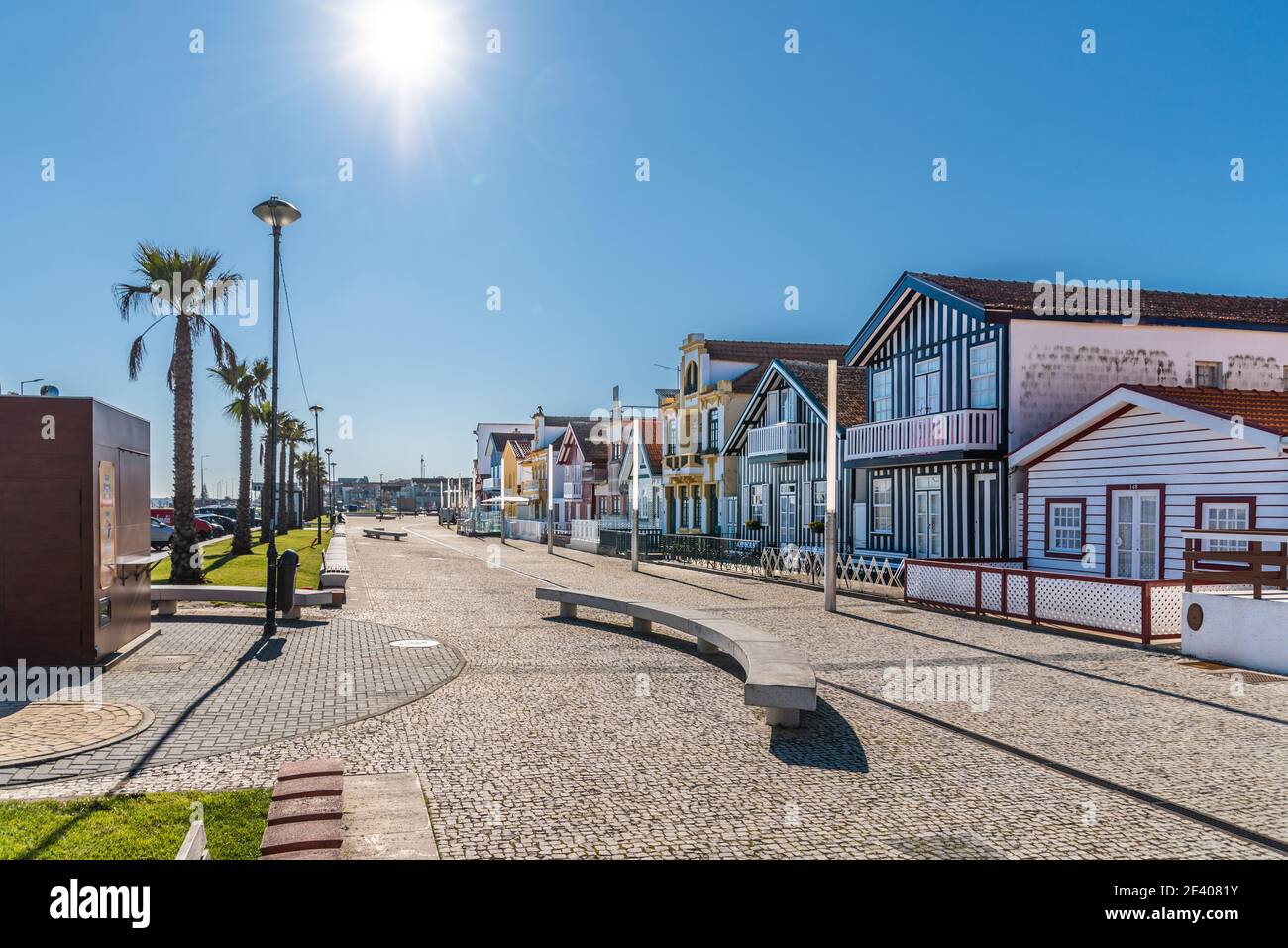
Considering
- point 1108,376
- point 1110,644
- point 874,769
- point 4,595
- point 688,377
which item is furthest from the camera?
point 688,377

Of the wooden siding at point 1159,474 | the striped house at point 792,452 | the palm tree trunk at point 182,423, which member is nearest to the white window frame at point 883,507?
the striped house at point 792,452

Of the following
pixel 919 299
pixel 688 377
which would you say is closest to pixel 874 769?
pixel 919 299

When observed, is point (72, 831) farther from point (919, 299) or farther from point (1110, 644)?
point (919, 299)

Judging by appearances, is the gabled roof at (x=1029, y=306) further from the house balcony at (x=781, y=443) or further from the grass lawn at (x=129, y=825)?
the grass lawn at (x=129, y=825)

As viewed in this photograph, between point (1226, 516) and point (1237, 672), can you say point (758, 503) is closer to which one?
point (1226, 516)

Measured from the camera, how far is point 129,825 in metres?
5.62

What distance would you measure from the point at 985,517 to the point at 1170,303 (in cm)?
840

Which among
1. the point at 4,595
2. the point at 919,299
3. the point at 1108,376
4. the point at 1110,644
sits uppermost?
the point at 919,299

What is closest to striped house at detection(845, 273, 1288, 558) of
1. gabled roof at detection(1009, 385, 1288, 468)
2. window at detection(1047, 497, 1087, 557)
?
window at detection(1047, 497, 1087, 557)

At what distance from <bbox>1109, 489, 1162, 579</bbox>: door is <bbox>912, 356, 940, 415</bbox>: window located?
671 centimetres

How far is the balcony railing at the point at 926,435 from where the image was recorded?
22500 millimetres

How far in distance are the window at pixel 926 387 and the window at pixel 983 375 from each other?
1.38 m

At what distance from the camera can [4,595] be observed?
1079 cm
